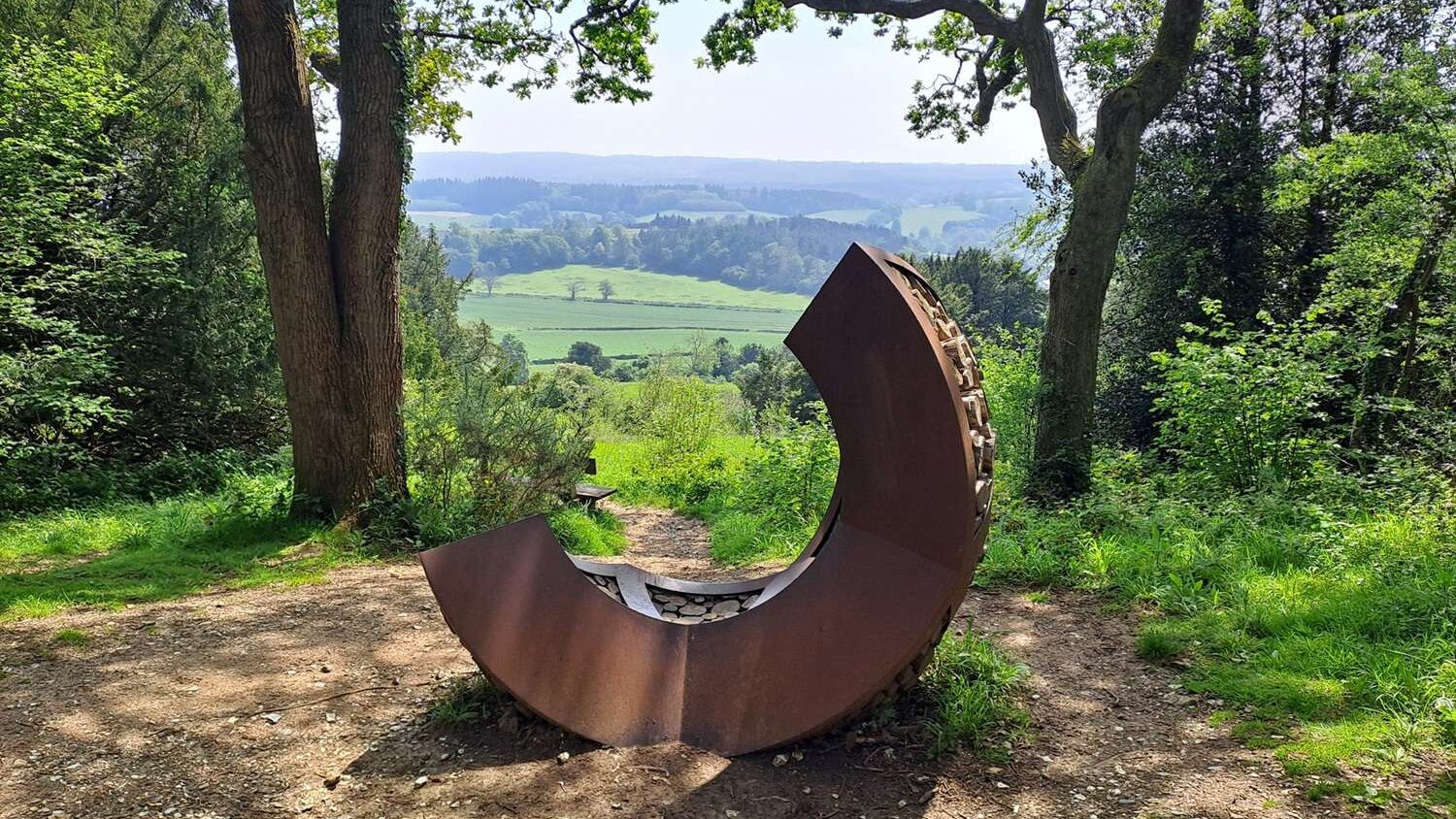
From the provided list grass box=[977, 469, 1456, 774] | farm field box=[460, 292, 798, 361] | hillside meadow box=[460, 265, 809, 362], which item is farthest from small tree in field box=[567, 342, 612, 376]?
grass box=[977, 469, 1456, 774]

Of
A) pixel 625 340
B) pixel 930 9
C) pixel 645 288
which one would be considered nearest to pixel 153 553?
pixel 930 9

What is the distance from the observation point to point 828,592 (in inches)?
146

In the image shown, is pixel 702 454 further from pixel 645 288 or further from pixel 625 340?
pixel 645 288

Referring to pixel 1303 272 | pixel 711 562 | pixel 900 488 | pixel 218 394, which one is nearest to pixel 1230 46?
pixel 1303 272

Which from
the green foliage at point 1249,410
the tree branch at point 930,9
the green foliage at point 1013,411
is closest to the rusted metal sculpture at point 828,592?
the green foliage at point 1249,410

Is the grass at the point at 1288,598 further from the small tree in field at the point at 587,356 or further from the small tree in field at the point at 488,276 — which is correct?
the small tree in field at the point at 488,276

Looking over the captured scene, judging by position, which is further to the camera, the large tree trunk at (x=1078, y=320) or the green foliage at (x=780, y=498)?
the green foliage at (x=780, y=498)

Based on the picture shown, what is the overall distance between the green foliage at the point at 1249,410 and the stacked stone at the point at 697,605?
15.9 feet

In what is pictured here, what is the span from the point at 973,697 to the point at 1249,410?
490 centimetres

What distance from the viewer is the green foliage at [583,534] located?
820cm

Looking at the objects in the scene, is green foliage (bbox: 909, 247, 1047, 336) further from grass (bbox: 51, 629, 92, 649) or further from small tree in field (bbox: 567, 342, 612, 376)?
small tree in field (bbox: 567, 342, 612, 376)

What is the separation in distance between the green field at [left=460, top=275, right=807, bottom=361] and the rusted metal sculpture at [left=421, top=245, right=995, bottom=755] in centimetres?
8613

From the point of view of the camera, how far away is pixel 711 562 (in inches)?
316

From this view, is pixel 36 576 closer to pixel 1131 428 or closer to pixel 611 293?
pixel 1131 428
